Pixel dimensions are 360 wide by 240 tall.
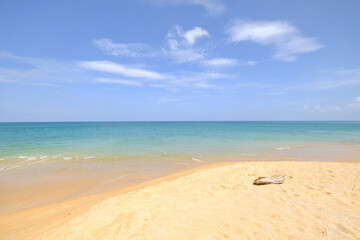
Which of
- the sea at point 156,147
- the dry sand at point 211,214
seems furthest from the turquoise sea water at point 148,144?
the dry sand at point 211,214

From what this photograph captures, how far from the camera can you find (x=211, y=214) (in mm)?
3900

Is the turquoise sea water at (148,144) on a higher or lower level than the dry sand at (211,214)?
lower

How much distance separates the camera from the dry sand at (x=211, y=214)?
10.9 feet

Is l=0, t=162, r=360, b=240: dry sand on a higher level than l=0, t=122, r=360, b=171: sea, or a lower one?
higher

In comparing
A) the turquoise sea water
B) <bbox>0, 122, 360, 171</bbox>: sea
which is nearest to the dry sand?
<bbox>0, 122, 360, 171</bbox>: sea

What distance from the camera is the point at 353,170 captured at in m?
7.49

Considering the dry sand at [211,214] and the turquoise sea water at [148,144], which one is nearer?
the dry sand at [211,214]

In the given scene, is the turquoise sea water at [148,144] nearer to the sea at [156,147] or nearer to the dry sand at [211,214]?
the sea at [156,147]

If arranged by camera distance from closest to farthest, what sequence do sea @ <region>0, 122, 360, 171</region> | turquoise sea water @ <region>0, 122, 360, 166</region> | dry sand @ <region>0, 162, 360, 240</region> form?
dry sand @ <region>0, 162, 360, 240</region> < sea @ <region>0, 122, 360, 171</region> < turquoise sea water @ <region>0, 122, 360, 166</region>

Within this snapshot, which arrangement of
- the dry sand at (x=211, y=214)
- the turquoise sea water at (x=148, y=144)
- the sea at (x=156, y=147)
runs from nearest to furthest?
the dry sand at (x=211, y=214) → the sea at (x=156, y=147) → the turquoise sea water at (x=148, y=144)

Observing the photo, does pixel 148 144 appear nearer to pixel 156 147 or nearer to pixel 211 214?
pixel 156 147

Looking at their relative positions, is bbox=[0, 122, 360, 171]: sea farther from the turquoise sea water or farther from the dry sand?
the dry sand

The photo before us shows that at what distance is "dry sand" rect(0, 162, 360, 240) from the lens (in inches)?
131

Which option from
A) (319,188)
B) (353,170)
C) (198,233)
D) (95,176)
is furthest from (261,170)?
(95,176)
